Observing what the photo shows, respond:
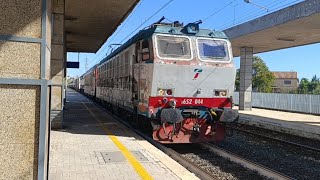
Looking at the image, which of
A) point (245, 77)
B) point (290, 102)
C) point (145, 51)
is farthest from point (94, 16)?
point (290, 102)

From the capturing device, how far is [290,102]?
2983 centimetres

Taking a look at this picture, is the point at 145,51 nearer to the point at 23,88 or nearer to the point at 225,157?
the point at 225,157

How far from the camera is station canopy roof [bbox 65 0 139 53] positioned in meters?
14.5

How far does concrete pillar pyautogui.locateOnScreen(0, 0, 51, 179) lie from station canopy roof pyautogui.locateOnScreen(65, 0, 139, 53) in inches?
391

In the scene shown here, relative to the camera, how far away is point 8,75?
13.6 feet

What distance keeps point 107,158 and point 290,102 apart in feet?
79.8

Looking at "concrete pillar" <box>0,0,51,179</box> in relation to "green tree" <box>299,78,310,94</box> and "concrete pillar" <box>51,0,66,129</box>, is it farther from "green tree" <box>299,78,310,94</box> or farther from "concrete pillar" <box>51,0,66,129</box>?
"green tree" <box>299,78,310,94</box>

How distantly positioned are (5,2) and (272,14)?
57.3 ft

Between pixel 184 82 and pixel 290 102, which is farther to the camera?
pixel 290 102

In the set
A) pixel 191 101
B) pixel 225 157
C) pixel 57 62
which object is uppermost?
pixel 57 62

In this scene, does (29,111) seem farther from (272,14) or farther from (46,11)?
(272,14)

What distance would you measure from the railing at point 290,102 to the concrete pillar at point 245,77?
3.50 metres

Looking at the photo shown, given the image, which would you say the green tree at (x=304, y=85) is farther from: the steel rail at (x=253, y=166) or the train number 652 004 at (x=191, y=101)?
the steel rail at (x=253, y=166)

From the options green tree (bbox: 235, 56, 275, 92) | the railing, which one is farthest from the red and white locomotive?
green tree (bbox: 235, 56, 275, 92)
